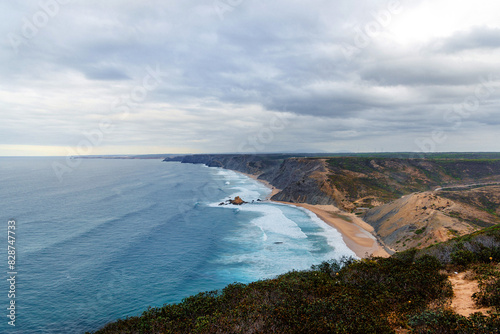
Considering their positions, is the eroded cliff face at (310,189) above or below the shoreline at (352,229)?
above

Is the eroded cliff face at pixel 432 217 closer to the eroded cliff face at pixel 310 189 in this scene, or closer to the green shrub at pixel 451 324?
the eroded cliff face at pixel 310 189

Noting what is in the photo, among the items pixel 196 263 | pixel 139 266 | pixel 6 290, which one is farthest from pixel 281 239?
pixel 6 290

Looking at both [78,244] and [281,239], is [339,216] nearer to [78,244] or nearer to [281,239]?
[281,239]

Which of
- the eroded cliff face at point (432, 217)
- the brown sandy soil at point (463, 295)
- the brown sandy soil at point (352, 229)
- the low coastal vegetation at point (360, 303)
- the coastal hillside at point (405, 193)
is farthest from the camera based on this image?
the coastal hillside at point (405, 193)

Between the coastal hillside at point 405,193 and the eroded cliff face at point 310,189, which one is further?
the eroded cliff face at point 310,189

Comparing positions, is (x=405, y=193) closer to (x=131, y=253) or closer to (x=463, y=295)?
(x=463, y=295)

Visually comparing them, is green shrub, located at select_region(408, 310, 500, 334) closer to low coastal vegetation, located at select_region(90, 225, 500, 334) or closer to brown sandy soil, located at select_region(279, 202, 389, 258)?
low coastal vegetation, located at select_region(90, 225, 500, 334)

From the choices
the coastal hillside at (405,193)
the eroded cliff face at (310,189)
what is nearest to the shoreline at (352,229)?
the coastal hillside at (405,193)
